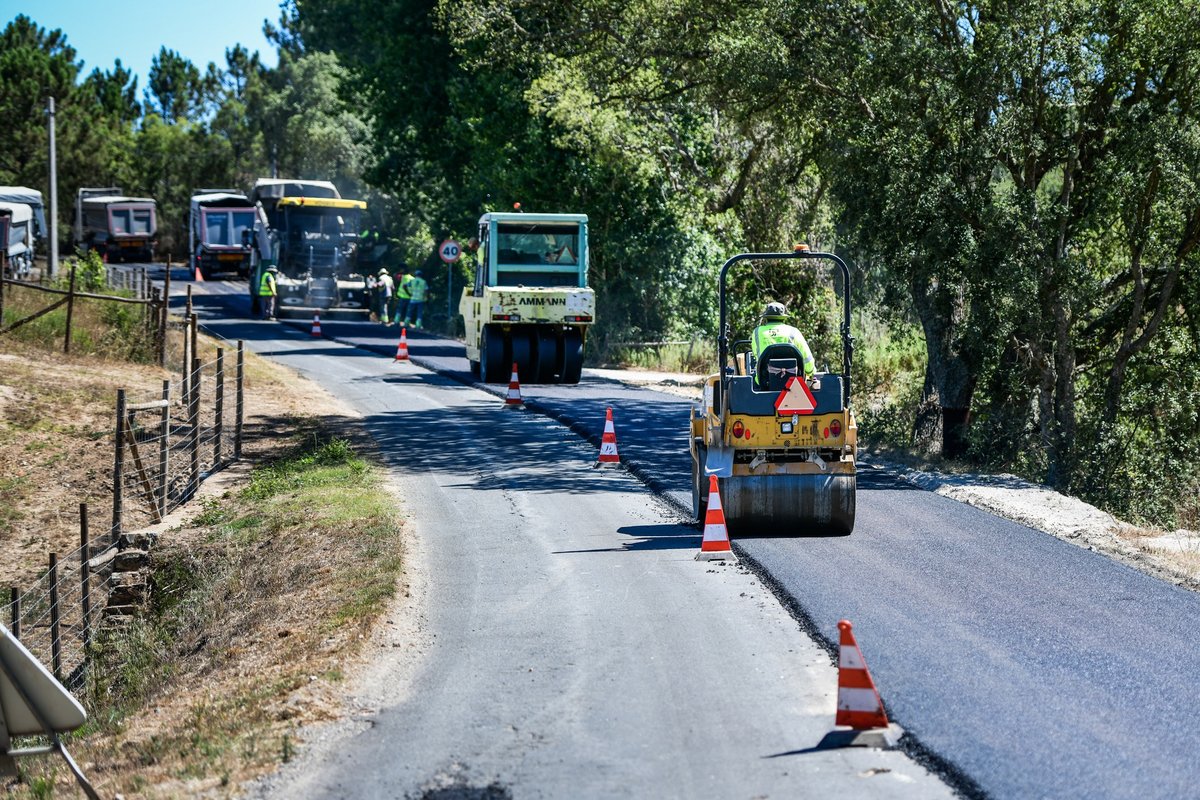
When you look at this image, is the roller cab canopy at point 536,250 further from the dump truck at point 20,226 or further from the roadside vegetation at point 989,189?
the dump truck at point 20,226

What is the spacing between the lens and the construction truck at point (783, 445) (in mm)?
12906

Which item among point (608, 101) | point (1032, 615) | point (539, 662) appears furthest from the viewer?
point (608, 101)

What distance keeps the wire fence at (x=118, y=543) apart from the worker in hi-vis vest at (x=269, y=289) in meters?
24.1

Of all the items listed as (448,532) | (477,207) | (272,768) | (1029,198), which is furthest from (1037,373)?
(477,207)

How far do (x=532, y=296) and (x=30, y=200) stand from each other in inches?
1261

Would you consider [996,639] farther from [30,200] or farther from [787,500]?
[30,200]

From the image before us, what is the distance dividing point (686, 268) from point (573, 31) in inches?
314

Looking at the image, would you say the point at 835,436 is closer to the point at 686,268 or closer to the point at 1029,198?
the point at 1029,198

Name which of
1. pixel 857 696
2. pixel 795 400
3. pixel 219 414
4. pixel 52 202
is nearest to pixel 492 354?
pixel 219 414

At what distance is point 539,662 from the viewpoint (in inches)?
369

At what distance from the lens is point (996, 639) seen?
9.70 meters

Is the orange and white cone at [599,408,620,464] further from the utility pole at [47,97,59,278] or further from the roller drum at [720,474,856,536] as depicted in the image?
the utility pole at [47,97,59,278]

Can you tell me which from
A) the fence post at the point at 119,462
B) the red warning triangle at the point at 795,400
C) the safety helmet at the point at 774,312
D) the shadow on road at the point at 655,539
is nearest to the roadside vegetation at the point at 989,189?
the safety helmet at the point at 774,312

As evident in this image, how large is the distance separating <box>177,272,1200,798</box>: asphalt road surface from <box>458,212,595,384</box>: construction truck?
10232mm
